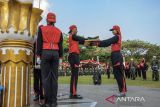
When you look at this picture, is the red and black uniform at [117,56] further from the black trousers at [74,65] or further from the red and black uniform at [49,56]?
the red and black uniform at [49,56]

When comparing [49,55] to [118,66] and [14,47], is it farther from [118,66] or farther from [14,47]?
[118,66]

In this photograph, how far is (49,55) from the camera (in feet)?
22.6

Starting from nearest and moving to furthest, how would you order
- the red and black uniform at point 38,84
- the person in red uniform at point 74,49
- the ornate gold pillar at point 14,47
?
the ornate gold pillar at point 14,47, the red and black uniform at point 38,84, the person in red uniform at point 74,49

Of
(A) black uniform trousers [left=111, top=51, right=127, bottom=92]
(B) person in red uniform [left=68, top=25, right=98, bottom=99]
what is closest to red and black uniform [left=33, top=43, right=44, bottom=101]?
(B) person in red uniform [left=68, top=25, right=98, bottom=99]

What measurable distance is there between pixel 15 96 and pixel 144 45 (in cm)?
8765

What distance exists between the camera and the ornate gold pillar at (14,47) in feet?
20.7

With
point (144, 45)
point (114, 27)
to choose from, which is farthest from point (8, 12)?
point (144, 45)

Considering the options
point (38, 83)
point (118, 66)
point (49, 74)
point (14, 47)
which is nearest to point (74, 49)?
point (118, 66)

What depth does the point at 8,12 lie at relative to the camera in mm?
6320

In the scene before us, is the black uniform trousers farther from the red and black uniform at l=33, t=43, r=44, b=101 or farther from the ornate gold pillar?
the ornate gold pillar

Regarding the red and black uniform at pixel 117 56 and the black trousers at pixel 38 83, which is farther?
the red and black uniform at pixel 117 56

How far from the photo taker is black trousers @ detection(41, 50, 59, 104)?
6898 mm

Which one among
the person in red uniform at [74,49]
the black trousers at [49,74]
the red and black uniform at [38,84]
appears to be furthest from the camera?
the person in red uniform at [74,49]

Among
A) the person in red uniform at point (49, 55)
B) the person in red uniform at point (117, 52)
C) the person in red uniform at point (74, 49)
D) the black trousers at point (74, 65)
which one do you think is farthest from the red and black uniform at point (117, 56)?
the person in red uniform at point (49, 55)
